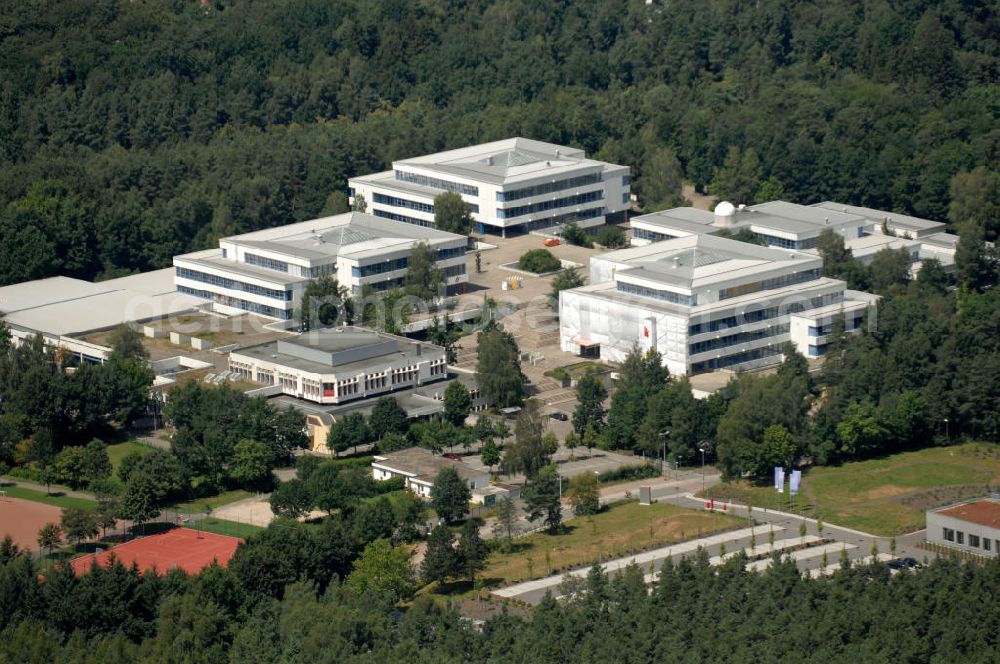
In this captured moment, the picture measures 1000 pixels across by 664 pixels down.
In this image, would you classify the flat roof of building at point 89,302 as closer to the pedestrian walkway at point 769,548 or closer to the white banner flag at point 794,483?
the white banner flag at point 794,483

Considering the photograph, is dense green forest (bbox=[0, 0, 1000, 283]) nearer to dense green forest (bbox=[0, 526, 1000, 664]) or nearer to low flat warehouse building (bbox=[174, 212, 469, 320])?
low flat warehouse building (bbox=[174, 212, 469, 320])

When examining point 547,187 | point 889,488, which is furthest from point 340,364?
point 547,187

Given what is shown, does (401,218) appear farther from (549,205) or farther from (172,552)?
(172,552)

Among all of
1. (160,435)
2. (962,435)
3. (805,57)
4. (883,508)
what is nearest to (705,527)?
(883,508)

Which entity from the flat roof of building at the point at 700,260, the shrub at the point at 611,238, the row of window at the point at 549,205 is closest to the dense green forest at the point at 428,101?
the row of window at the point at 549,205

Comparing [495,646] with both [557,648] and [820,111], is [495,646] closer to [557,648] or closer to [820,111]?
[557,648]

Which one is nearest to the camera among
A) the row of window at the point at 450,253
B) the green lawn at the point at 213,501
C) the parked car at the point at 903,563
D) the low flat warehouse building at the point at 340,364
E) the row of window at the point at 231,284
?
the parked car at the point at 903,563

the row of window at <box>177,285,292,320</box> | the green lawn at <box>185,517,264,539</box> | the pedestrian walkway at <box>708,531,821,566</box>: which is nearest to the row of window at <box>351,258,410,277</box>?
the row of window at <box>177,285,292,320</box>
